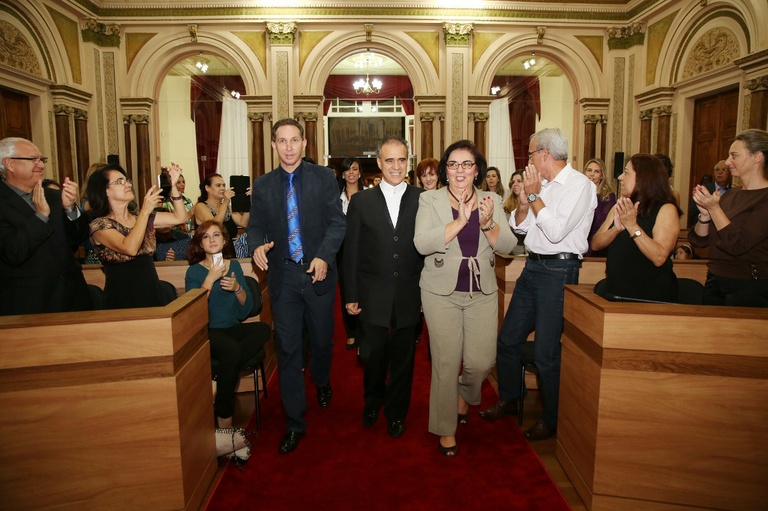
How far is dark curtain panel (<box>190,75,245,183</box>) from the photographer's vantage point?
11.4m

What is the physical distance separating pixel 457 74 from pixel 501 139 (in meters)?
1.89

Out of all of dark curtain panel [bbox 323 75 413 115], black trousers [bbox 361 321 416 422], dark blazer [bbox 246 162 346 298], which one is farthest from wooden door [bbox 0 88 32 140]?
dark curtain panel [bbox 323 75 413 115]

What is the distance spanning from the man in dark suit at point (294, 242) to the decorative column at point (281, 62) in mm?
6895

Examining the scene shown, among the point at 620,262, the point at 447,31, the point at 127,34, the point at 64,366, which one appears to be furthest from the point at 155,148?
the point at 620,262

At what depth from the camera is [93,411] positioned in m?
1.90

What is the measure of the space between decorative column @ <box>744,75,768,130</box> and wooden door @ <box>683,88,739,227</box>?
675 millimetres

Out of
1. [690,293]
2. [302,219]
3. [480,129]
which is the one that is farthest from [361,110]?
[690,293]

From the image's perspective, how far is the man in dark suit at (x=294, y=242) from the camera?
273cm

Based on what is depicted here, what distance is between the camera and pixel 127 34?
9156 millimetres

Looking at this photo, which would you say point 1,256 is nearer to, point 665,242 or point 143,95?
point 665,242

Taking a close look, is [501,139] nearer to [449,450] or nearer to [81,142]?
[81,142]

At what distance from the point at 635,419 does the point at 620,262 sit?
2.50ft

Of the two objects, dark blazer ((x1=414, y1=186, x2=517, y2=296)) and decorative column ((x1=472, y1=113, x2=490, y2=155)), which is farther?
decorative column ((x1=472, y1=113, x2=490, y2=155))

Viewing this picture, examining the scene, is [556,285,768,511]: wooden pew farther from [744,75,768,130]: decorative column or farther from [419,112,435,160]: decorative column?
[419,112,435,160]: decorative column
